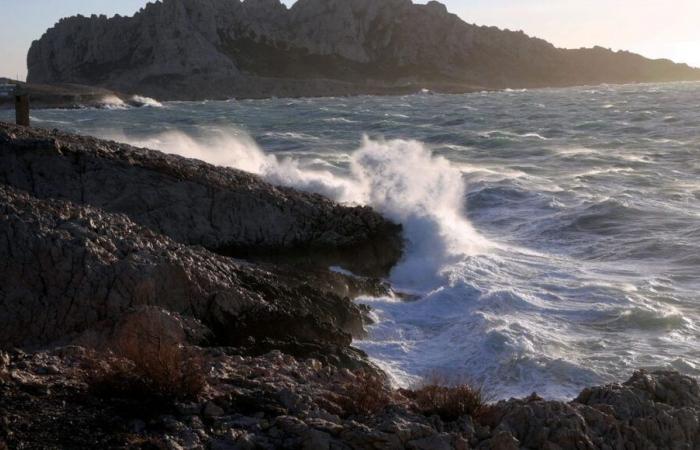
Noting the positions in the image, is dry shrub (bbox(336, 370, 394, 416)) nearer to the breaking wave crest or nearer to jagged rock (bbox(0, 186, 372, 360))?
jagged rock (bbox(0, 186, 372, 360))

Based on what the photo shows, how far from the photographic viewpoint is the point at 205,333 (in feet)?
24.6

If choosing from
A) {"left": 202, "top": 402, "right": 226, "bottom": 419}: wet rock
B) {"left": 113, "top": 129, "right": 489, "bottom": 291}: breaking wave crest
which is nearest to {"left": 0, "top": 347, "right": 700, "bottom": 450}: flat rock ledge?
{"left": 202, "top": 402, "right": 226, "bottom": 419}: wet rock

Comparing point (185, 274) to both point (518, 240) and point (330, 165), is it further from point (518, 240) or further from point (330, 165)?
point (330, 165)

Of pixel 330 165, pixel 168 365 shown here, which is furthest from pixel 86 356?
pixel 330 165

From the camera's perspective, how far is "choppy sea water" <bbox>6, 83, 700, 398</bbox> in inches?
336

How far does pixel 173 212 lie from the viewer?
436 inches

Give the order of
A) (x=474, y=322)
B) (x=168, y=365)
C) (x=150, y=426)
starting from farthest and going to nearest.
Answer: (x=474, y=322)
(x=168, y=365)
(x=150, y=426)

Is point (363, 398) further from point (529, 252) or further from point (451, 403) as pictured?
point (529, 252)

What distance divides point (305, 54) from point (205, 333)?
130 metres

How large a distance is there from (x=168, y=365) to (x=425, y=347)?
401 cm

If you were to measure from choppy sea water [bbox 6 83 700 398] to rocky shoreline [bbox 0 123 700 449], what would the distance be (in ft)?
3.00

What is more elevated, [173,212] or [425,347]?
[173,212]

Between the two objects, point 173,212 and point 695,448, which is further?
point 173,212

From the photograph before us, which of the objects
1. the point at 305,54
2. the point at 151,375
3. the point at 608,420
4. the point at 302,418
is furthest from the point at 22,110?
the point at 305,54
